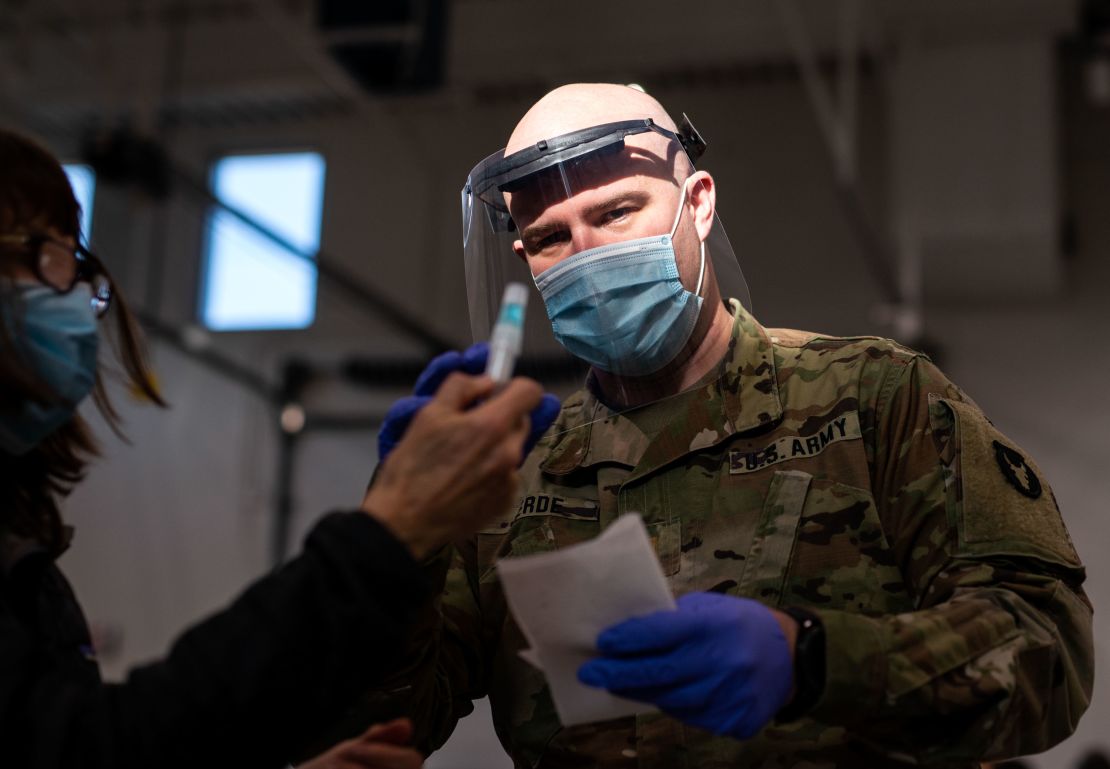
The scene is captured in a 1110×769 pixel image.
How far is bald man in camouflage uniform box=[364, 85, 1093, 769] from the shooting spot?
1.34m

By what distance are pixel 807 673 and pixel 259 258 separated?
8555 millimetres

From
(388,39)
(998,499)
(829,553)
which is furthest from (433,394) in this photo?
(388,39)

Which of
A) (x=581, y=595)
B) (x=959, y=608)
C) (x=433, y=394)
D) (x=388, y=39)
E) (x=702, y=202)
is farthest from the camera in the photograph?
(x=388, y=39)

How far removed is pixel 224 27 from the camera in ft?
28.2

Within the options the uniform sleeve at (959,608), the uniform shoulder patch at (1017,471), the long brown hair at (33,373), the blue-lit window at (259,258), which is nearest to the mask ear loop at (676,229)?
the uniform sleeve at (959,608)

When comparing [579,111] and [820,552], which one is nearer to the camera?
[820,552]

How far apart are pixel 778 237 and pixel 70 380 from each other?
20.6 ft

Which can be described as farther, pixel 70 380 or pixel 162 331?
pixel 162 331

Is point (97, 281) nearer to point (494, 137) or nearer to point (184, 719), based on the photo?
point (184, 719)

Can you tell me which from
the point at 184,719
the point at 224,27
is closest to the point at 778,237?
the point at 224,27

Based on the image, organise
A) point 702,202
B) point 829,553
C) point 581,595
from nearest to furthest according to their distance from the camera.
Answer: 1. point 581,595
2. point 829,553
3. point 702,202

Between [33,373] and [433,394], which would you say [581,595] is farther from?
[33,373]

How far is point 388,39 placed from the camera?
5902mm

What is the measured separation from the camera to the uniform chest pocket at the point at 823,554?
5.18ft
